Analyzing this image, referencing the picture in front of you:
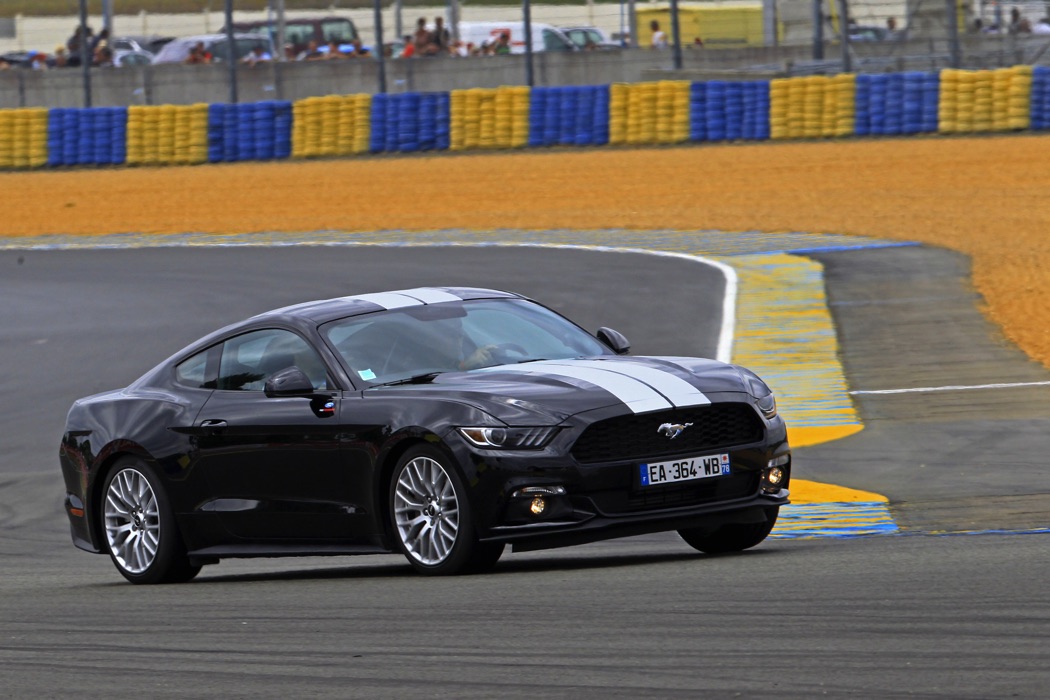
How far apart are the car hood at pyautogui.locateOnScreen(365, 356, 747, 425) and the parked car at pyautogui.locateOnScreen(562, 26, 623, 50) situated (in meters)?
40.7

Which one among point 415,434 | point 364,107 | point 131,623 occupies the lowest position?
point 131,623

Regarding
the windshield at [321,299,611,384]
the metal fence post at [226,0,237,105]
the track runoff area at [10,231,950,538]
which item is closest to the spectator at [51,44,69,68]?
the metal fence post at [226,0,237,105]

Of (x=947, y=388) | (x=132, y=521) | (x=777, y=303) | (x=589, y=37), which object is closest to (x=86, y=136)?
(x=589, y=37)

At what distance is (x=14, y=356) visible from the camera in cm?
1927

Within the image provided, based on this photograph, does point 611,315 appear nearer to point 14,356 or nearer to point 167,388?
point 14,356

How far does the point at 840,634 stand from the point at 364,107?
3849 centimetres

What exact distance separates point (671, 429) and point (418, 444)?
1.10 m

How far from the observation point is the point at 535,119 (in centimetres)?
4219

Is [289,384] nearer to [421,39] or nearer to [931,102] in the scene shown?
[931,102]

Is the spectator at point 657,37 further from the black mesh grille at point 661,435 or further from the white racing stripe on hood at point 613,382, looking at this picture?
the black mesh grille at point 661,435

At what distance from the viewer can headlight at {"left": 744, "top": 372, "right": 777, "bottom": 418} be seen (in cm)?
832

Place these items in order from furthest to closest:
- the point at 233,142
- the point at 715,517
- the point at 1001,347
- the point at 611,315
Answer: the point at 233,142 < the point at 611,315 < the point at 1001,347 < the point at 715,517

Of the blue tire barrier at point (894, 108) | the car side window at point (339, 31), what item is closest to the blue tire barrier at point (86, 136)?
the car side window at point (339, 31)

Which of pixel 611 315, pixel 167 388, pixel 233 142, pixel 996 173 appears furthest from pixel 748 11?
pixel 167 388
